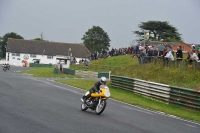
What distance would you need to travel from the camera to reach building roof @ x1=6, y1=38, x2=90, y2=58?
118750 mm

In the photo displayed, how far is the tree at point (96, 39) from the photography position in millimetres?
141625

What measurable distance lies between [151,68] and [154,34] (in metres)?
69.8

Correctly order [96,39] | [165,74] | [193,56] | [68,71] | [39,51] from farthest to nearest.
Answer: [96,39] < [39,51] < [68,71] < [165,74] < [193,56]

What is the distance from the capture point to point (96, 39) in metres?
143

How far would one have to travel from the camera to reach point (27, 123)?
11.3m

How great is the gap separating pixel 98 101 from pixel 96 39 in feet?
419

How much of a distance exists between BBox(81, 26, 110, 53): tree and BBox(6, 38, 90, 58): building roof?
2026 centimetres

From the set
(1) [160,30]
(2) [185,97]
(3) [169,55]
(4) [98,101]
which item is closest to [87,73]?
(3) [169,55]

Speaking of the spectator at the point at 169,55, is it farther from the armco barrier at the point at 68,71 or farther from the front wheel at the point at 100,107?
the armco barrier at the point at 68,71

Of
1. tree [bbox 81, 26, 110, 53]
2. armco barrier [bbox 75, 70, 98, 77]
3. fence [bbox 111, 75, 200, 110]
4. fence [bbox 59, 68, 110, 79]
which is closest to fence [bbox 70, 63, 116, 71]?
fence [bbox 59, 68, 110, 79]

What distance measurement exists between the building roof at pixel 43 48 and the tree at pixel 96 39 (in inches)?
797

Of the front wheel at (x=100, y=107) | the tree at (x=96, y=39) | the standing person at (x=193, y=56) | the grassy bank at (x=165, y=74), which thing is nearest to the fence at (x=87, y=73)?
→ the grassy bank at (x=165, y=74)

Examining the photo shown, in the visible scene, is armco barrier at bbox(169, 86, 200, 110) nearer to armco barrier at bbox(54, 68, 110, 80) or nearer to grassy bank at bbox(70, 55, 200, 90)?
grassy bank at bbox(70, 55, 200, 90)

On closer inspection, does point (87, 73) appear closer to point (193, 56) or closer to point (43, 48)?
point (193, 56)
